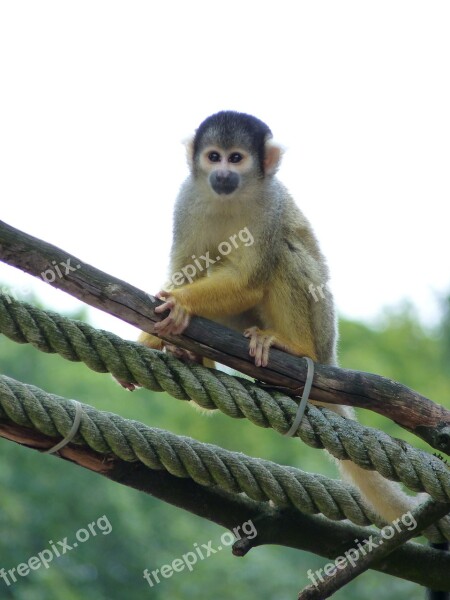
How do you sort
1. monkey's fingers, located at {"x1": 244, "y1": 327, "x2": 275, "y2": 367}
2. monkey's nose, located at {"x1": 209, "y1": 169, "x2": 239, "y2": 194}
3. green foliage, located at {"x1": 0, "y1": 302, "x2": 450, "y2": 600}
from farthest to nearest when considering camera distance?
green foliage, located at {"x1": 0, "y1": 302, "x2": 450, "y2": 600}, monkey's nose, located at {"x1": 209, "y1": 169, "x2": 239, "y2": 194}, monkey's fingers, located at {"x1": 244, "y1": 327, "x2": 275, "y2": 367}

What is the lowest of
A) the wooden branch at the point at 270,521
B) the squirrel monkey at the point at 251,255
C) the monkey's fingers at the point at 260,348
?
the wooden branch at the point at 270,521

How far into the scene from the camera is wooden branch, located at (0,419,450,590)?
143 inches

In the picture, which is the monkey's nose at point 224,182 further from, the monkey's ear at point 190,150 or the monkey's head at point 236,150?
the monkey's ear at point 190,150

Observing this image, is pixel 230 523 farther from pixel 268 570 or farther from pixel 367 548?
pixel 268 570

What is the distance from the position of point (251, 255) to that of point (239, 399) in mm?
1119

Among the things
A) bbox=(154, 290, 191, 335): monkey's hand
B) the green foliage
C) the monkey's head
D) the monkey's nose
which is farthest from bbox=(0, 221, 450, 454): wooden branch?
the green foliage

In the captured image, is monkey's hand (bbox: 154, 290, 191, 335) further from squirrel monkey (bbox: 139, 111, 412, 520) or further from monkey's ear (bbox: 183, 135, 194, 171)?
monkey's ear (bbox: 183, 135, 194, 171)

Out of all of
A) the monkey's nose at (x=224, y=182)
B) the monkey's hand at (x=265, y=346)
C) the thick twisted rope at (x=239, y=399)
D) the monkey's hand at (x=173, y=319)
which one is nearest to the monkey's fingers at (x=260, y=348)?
the monkey's hand at (x=265, y=346)

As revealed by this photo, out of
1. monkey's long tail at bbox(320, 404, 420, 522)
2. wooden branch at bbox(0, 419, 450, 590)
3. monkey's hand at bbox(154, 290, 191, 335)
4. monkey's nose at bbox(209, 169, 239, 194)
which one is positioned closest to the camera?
monkey's hand at bbox(154, 290, 191, 335)

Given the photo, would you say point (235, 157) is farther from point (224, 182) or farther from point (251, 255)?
point (251, 255)

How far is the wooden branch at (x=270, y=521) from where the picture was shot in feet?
11.9

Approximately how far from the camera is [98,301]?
3.14m

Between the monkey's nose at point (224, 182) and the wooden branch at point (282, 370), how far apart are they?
128 cm

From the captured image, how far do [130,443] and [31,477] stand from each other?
1002 cm
